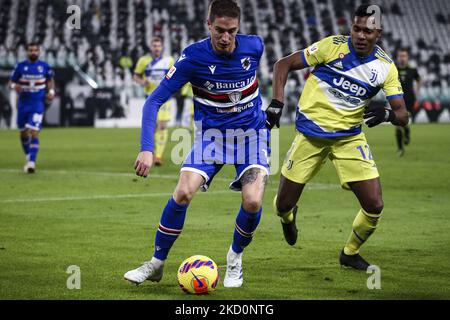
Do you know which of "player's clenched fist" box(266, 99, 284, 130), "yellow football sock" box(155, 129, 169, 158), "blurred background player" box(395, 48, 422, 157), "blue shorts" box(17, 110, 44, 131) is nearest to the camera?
"player's clenched fist" box(266, 99, 284, 130)

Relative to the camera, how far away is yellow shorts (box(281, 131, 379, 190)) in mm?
7859

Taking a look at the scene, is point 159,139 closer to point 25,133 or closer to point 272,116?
point 25,133

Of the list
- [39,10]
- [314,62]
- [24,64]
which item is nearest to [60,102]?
[39,10]

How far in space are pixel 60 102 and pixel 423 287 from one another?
27.9m

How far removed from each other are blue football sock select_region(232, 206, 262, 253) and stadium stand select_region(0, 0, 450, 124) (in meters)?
26.2

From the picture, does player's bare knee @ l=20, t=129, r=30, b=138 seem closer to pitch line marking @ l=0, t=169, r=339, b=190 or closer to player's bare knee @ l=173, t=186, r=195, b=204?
pitch line marking @ l=0, t=169, r=339, b=190

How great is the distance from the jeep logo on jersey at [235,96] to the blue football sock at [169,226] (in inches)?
36.7

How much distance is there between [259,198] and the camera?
7.07 m

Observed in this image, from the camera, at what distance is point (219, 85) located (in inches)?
281

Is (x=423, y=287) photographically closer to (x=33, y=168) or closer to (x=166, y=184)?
(x=166, y=184)

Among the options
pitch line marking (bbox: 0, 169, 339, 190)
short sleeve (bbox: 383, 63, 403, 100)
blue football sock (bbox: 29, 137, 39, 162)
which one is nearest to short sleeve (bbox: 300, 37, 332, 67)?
short sleeve (bbox: 383, 63, 403, 100)

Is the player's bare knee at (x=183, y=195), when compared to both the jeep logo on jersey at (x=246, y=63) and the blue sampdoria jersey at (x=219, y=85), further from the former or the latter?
the jeep logo on jersey at (x=246, y=63)

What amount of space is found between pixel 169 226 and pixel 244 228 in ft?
2.00

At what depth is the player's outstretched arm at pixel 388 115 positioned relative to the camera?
7500 millimetres
